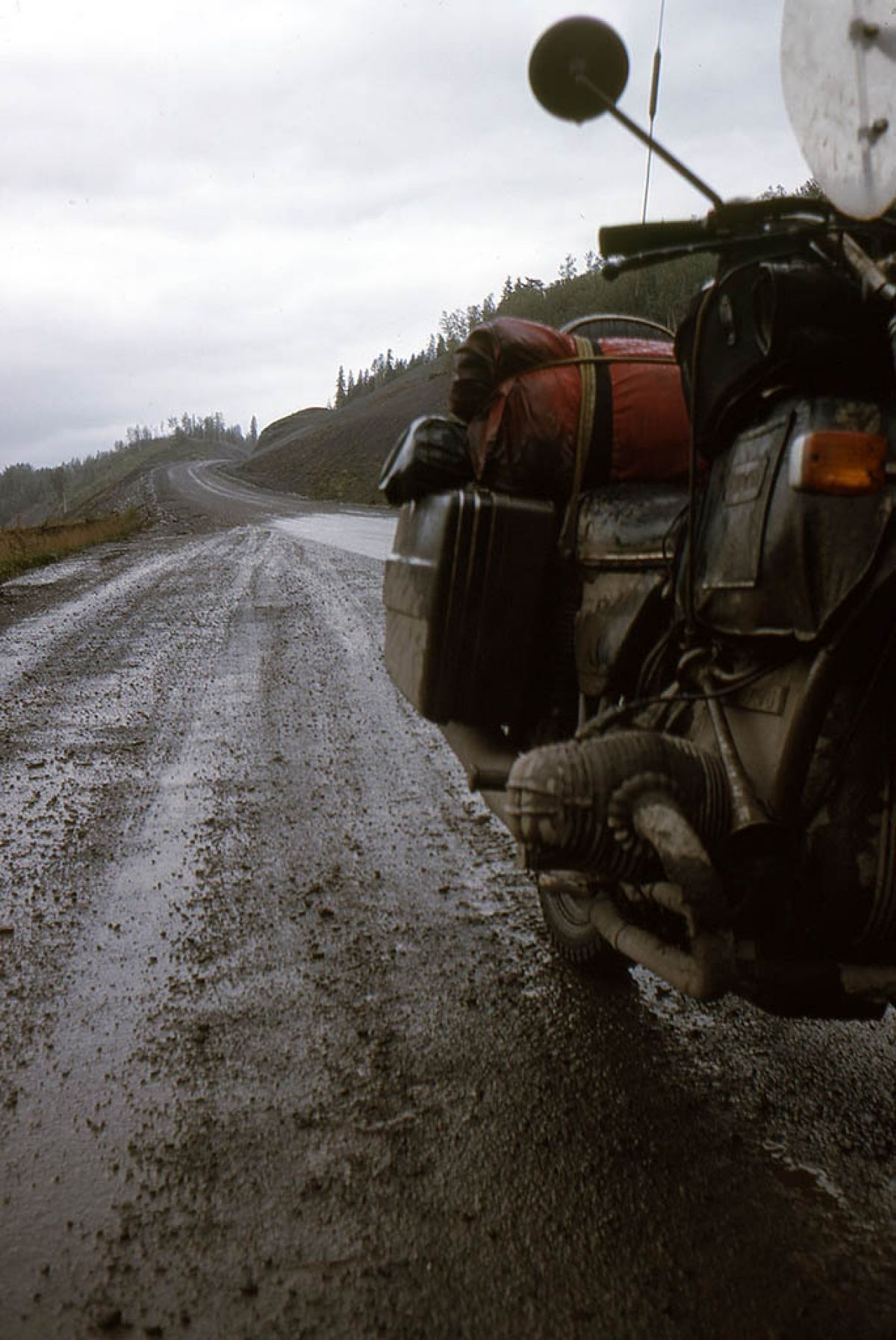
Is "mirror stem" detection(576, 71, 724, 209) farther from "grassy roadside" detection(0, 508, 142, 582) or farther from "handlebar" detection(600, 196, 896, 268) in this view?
"grassy roadside" detection(0, 508, 142, 582)

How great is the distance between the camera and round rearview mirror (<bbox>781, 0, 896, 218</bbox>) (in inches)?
66.4

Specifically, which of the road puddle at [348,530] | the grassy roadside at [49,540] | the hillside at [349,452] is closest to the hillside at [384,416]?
the hillside at [349,452]

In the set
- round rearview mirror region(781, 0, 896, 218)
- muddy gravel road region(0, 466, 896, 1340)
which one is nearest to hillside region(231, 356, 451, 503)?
muddy gravel road region(0, 466, 896, 1340)

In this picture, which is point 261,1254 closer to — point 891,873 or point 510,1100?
point 510,1100

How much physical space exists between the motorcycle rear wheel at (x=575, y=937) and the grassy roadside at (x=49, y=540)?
492 inches

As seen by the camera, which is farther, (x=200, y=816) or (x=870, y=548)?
(x=200, y=816)

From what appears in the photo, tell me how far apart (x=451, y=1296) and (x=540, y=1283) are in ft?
0.52

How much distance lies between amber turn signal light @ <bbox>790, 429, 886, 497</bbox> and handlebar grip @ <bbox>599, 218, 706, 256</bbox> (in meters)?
0.56

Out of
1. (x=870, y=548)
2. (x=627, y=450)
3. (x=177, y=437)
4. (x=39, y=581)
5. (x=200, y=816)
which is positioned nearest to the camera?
(x=870, y=548)

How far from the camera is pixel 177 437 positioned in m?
128

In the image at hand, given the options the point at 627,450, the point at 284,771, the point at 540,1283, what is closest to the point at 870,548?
the point at 627,450

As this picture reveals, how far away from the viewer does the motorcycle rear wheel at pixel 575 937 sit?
266cm

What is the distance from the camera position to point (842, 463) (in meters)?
1.56

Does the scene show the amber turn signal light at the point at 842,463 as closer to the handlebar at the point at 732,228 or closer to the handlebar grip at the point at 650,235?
the handlebar at the point at 732,228
